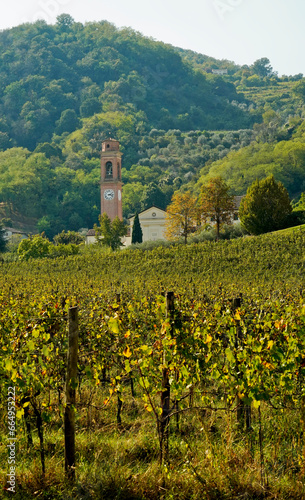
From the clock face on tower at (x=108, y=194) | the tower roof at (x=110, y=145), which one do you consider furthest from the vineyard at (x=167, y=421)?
the tower roof at (x=110, y=145)

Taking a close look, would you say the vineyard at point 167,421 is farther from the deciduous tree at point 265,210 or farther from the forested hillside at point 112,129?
the forested hillside at point 112,129

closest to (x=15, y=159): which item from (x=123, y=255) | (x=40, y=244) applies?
(x=40, y=244)

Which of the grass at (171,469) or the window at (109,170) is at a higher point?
the window at (109,170)

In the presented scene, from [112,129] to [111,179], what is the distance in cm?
7268

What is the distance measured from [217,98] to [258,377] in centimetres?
19328

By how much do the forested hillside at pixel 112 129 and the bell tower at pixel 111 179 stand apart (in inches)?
786

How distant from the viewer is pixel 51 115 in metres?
162

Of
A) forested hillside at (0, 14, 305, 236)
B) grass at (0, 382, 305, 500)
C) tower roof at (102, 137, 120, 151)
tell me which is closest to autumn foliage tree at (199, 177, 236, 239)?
tower roof at (102, 137, 120, 151)

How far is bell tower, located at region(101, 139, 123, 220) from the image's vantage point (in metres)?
73.4

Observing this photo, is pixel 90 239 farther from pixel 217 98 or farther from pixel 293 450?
pixel 217 98

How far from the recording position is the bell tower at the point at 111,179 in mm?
73438

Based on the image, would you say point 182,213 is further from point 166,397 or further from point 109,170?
point 166,397

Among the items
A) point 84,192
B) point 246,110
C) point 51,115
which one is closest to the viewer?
point 84,192

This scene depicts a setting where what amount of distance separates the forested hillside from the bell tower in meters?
20.0
